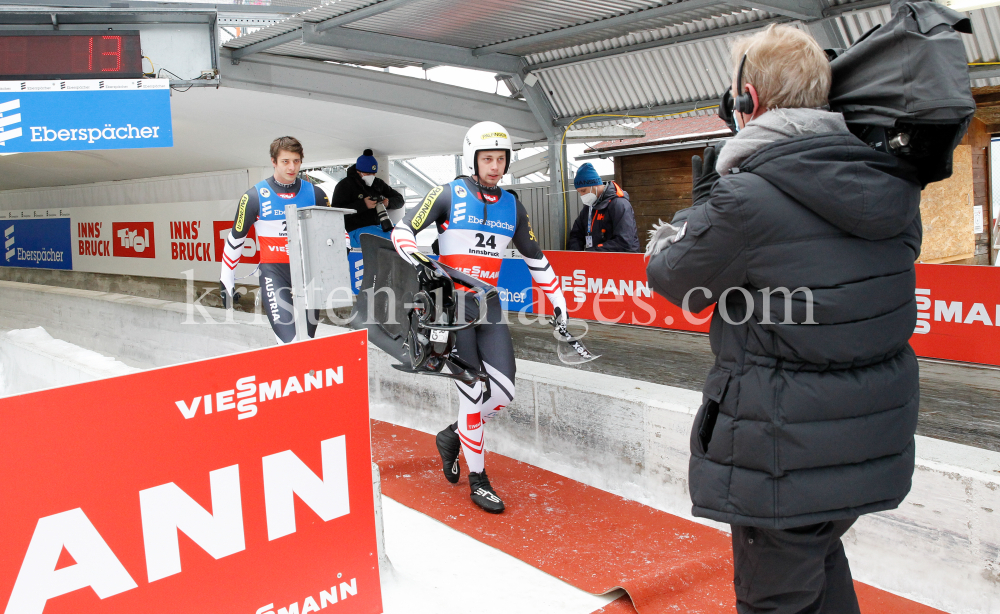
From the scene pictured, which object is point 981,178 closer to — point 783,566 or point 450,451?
point 450,451

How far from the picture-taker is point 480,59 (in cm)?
791

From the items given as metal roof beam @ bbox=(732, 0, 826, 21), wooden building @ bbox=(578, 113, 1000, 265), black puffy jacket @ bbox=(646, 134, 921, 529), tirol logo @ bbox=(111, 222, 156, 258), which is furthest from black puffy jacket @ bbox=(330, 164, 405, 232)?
black puffy jacket @ bbox=(646, 134, 921, 529)

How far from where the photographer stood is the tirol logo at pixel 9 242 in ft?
60.1

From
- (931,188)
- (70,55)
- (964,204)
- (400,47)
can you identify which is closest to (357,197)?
(400,47)

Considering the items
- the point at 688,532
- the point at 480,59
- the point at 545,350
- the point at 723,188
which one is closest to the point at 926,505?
the point at 688,532

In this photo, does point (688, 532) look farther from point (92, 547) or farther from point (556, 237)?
point (556, 237)

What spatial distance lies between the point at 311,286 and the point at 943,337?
4664 millimetres

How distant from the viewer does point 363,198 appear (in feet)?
28.6

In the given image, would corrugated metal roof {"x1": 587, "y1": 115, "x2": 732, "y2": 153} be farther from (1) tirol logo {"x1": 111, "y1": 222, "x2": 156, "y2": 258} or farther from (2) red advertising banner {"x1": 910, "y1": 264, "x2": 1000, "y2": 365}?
(1) tirol logo {"x1": 111, "y1": 222, "x2": 156, "y2": 258}

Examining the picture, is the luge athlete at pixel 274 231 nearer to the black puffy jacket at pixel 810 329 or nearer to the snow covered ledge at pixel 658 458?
the snow covered ledge at pixel 658 458

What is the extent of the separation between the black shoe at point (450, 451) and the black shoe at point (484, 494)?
0.25 meters

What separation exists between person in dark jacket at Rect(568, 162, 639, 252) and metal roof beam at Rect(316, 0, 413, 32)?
2.90m

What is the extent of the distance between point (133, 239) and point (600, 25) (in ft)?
36.7

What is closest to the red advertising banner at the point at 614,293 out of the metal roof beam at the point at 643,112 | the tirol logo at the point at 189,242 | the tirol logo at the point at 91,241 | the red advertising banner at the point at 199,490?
the metal roof beam at the point at 643,112
